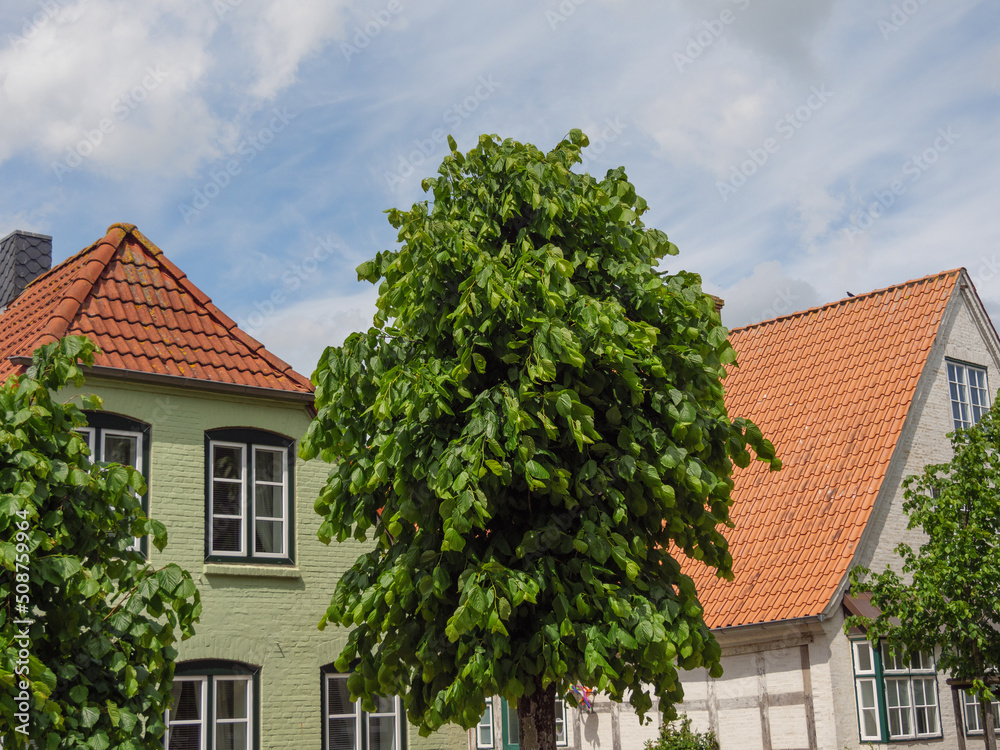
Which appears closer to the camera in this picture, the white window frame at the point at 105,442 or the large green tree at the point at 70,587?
the large green tree at the point at 70,587

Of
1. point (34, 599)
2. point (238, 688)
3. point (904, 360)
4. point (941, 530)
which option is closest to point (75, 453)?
point (34, 599)

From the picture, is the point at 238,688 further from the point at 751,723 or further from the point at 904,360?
the point at 904,360

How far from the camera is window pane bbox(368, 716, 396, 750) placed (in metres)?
14.7

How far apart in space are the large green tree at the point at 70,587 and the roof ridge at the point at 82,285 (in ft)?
18.2

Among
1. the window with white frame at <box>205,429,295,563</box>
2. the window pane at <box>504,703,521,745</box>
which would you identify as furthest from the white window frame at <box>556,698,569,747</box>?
the window with white frame at <box>205,429,295,563</box>

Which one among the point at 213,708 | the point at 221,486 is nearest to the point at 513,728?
the point at 213,708

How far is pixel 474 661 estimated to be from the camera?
28.9 feet

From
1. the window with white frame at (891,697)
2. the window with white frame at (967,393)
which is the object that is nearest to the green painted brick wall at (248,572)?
the window with white frame at (891,697)

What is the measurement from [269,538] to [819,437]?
9.49m

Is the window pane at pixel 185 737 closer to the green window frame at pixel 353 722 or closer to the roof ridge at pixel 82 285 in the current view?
the green window frame at pixel 353 722

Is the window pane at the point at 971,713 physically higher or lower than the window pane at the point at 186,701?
lower

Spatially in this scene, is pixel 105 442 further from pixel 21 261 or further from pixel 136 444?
pixel 21 261

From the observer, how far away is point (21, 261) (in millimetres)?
17938

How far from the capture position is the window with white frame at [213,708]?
13.2 metres
